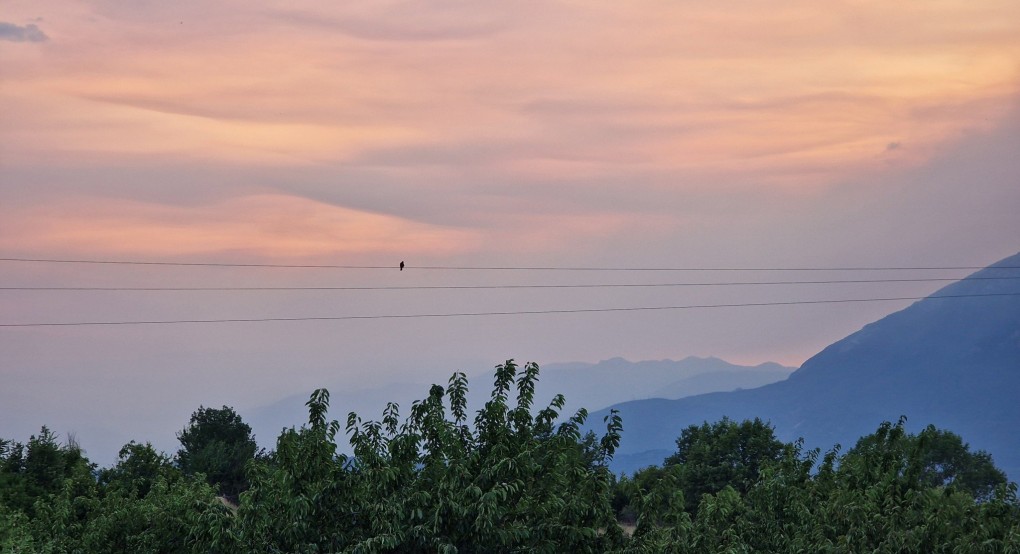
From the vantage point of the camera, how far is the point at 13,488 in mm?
67125

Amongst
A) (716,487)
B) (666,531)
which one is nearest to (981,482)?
(716,487)

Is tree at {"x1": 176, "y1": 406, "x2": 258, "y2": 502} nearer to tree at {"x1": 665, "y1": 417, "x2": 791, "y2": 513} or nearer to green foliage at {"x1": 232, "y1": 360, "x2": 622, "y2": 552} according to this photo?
tree at {"x1": 665, "y1": 417, "x2": 791, "y2": 513}

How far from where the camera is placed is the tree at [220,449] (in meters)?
101

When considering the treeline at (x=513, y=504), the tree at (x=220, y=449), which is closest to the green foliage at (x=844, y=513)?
the treeline at (x=513, y=504)

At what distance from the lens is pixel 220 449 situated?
10575 cm

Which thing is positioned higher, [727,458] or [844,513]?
[844,513]

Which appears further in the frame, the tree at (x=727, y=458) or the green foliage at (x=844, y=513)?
the tree at (x=727, y=458)

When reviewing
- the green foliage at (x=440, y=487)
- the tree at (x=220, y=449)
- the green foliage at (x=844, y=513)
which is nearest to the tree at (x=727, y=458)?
the tree at (x=220, y=449)

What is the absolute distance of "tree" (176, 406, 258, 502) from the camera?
10088 centimetres

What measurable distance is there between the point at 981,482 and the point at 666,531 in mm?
111434

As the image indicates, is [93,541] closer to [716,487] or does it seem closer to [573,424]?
[573,424]

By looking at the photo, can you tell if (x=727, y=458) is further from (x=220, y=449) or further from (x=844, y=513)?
(x=844, y=513)

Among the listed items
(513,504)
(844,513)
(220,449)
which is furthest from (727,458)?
(513,504)

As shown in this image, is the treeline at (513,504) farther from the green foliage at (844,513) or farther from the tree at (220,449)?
the tree at (220,449)
